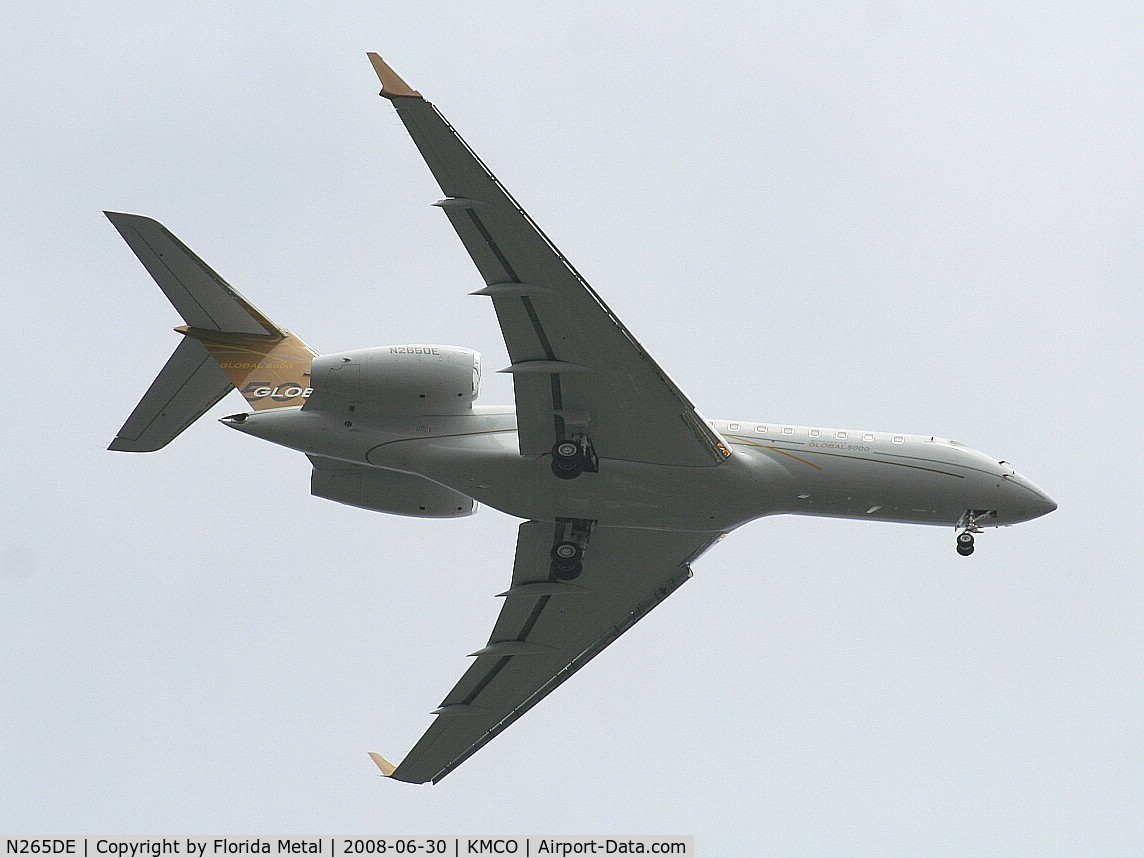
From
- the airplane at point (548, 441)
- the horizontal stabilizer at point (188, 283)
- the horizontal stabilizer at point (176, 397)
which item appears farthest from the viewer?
the horizontal stabilizer at point (176, 397)

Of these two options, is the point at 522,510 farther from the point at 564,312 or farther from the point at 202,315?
the point at 202,315

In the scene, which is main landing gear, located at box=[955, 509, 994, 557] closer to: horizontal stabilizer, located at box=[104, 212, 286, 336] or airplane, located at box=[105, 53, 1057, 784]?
airplane, located at box=[105, 53, 1057, 784]

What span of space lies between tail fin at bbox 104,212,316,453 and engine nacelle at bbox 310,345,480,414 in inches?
76.0

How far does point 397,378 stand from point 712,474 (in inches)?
230

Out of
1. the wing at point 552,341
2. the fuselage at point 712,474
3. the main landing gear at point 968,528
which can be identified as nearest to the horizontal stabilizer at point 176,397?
the fuselage at point 712,474

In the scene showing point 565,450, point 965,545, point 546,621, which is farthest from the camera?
point 546,621

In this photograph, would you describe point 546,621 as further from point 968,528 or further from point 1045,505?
point 1045,505

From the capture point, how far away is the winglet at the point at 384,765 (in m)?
28.9

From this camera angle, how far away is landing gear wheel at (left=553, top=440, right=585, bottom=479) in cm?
2377

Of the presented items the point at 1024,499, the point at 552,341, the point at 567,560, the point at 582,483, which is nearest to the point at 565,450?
the point at 582,483

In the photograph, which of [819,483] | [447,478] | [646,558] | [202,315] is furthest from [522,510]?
[202,315]

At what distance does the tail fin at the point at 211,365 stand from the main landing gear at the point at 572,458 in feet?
17.1

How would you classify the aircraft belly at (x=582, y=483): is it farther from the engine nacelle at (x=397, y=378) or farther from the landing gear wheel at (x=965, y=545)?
the landing gear wheel at (x=965, y=545)

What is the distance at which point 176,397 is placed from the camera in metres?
26.1
